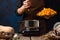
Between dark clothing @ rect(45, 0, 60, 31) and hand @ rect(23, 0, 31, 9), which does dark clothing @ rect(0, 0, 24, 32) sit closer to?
hand @ rect(23, 0, 31, 9)

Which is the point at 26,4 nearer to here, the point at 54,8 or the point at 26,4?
the point at 26,4

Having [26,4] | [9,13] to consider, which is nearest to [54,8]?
[26,4]

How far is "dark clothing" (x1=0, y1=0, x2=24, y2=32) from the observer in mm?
1594

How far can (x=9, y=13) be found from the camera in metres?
1.59

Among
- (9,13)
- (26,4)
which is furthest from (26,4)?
(9,13)

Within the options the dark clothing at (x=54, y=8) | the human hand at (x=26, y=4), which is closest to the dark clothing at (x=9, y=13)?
the human hand at (x=26, y=4)

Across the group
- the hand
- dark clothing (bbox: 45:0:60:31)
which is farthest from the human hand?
dark clothing (bbox: 45:0:60:31)

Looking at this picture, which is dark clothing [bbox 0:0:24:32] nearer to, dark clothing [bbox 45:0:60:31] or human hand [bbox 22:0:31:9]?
human hand [bbox 22:0:31:9]

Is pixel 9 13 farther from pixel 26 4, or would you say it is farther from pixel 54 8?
pixel 54 8

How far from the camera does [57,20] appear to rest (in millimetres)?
1647

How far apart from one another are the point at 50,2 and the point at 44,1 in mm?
55

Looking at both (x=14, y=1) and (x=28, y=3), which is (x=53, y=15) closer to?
(x=28, y=3)

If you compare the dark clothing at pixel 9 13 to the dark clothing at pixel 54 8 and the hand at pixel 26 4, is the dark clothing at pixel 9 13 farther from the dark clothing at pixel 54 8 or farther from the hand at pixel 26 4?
the dark clothing at pixel 54 8

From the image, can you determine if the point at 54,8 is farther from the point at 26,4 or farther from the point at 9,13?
the point at 9,13
